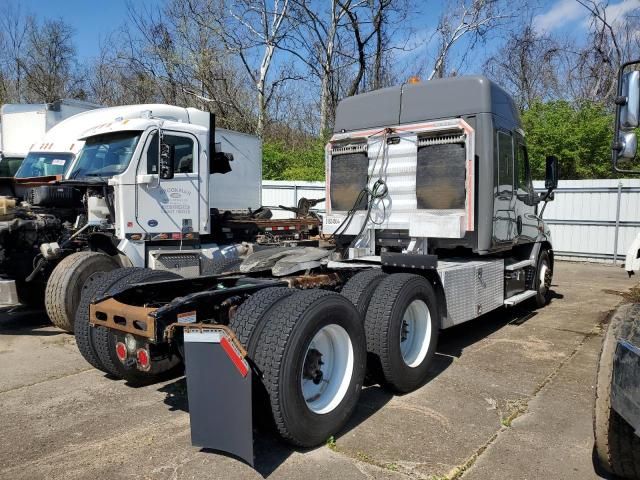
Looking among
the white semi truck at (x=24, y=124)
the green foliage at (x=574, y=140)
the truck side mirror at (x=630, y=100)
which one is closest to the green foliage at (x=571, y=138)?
the green foliage at (x=574, y=140)

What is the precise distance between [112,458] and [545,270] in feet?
24.5

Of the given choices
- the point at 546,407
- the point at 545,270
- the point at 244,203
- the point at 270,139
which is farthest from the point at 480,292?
the point at 270,139

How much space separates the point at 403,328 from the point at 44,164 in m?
7.19

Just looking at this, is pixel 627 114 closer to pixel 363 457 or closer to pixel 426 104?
pixel 363 457

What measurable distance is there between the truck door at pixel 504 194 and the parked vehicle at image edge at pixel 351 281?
37mm

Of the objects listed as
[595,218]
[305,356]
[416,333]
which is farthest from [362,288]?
[595,218]

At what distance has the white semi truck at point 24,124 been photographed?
39.2 feet

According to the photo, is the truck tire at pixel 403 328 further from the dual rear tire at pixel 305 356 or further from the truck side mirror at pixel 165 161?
the truck side mirror at pixel 165 161

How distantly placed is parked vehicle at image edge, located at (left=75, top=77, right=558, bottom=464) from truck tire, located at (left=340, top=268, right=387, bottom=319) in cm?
2

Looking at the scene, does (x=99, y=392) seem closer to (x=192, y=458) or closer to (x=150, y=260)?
(x=192, y=458)

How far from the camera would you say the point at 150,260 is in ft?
24.8

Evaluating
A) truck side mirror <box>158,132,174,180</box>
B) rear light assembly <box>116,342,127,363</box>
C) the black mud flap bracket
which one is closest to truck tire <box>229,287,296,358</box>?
rear light assembly <box>116,342,127,363</box>

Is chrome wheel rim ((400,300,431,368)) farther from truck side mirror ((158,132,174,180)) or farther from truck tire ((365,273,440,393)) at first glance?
truck side mirror ((158,132,174,180))

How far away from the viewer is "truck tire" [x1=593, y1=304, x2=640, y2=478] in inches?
120
